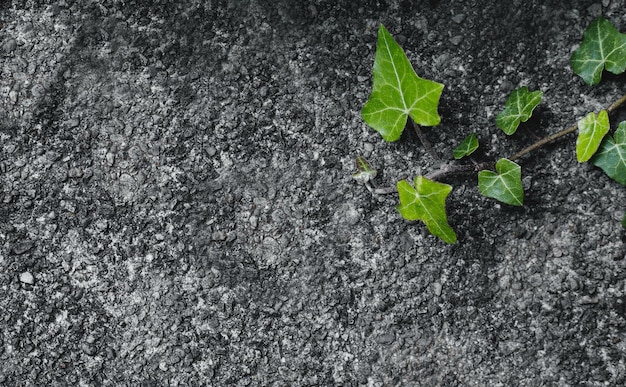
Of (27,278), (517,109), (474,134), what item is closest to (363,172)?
(474,134)

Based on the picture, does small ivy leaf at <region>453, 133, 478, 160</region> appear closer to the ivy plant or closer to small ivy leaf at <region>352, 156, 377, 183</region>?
the ivy plant

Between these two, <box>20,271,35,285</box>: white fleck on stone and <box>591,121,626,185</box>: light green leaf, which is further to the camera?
<box>20,271,35,285</box>: white fleck on stone

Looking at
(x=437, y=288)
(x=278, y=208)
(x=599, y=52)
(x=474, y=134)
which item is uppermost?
(x=599, y=52)

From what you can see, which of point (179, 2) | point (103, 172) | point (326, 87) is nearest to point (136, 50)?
point (179, 2)

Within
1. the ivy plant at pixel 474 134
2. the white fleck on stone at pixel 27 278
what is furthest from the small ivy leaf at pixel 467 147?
the white fleck on stone at pixel 27 278

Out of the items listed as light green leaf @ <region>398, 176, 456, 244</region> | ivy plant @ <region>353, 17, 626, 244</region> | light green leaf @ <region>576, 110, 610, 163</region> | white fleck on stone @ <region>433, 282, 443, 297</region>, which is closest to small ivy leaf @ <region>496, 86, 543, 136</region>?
ivy plant @ <region>353, 17, 626, 244</region>

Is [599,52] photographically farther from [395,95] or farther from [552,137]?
[395,95]

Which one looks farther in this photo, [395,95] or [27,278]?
[27,278]
